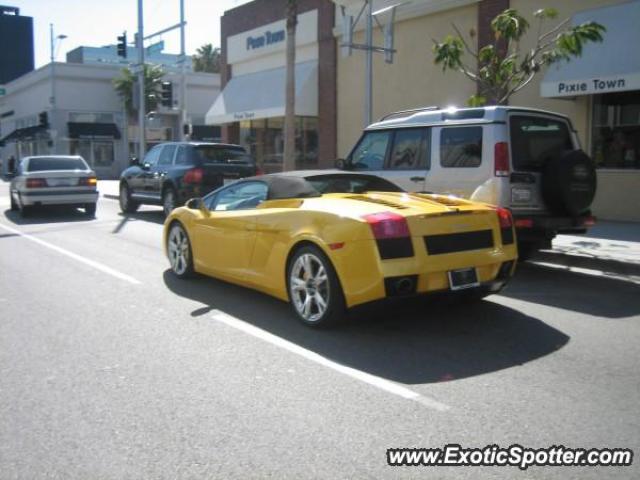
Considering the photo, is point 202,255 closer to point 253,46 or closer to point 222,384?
point 222,384

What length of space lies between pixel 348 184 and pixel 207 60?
7646 centimetres

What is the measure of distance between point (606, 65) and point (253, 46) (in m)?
15.6

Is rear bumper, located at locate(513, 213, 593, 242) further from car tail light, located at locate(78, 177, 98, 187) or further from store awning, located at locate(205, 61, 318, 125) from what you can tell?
store awning, located at locate(205, 61, 318, 125)

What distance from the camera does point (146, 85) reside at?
5084 centimetres

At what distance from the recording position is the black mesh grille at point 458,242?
5.66 meters

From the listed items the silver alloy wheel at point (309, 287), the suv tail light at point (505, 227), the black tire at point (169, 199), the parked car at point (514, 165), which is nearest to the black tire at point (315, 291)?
the silver alloy wheel at point (309, 287)

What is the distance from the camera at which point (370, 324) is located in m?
6.12

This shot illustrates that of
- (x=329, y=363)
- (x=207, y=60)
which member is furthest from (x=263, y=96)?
(x=207, y=60)

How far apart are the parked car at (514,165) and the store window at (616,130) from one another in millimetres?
6126

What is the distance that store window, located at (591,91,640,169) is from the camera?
46.5 ft

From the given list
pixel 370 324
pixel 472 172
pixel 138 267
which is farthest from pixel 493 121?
pixel 138 267

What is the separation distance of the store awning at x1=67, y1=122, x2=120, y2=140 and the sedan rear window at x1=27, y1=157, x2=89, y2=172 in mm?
32953

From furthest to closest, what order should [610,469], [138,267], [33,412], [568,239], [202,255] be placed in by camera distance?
[568,239], [138,267], [202,255], [33,412], [610,469]

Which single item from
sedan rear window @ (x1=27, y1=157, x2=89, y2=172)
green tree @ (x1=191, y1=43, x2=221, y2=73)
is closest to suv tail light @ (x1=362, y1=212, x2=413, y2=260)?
sedan rear window @ (x1=27, y1=157, x2=89, y2=172)
